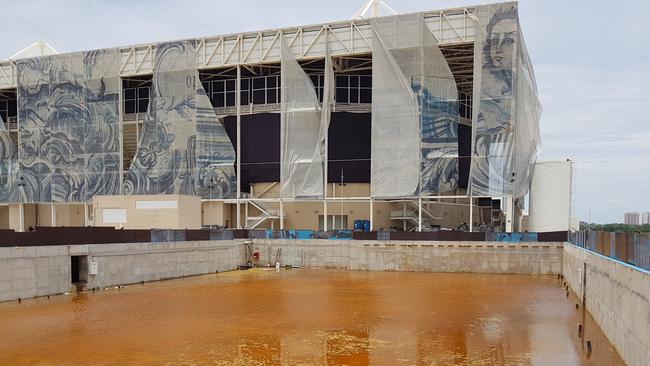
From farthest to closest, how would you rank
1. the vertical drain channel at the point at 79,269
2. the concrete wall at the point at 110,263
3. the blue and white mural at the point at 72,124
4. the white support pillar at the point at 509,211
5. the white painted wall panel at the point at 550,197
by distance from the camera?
1. the blue and white mural at the point at 72,124
2. the white painted wall panel at the point at 550,197
3. the white support pillar at the point at 509,211
4. the vertical drain channel at the point at 79,269
5. the concrete wall at the point at 110,263

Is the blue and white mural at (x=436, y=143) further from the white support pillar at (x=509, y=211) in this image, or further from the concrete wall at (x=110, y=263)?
the concrete wall at (x=110, y=263)

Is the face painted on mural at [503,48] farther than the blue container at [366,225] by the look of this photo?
No

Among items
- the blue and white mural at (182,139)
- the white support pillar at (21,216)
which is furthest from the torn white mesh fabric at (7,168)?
the blue and white mural at (182,139)

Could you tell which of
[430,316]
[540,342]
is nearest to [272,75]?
[430,316]

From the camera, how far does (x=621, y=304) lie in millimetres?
15859

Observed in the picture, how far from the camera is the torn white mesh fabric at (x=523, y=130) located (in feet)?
159

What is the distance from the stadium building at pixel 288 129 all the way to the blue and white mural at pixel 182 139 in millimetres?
138

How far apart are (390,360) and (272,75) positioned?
45.8m

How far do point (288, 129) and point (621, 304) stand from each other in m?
40.4

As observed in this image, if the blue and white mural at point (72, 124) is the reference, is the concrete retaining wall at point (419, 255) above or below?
below

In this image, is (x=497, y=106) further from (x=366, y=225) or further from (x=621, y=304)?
(x=621, y=304)

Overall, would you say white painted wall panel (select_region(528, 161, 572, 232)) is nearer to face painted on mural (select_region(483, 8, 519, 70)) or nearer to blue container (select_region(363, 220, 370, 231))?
face painted on mural (select_region(483, 8, 519, 70))

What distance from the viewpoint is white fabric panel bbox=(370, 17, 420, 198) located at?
49.2m

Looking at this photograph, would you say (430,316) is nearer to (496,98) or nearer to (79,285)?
(79,285)
